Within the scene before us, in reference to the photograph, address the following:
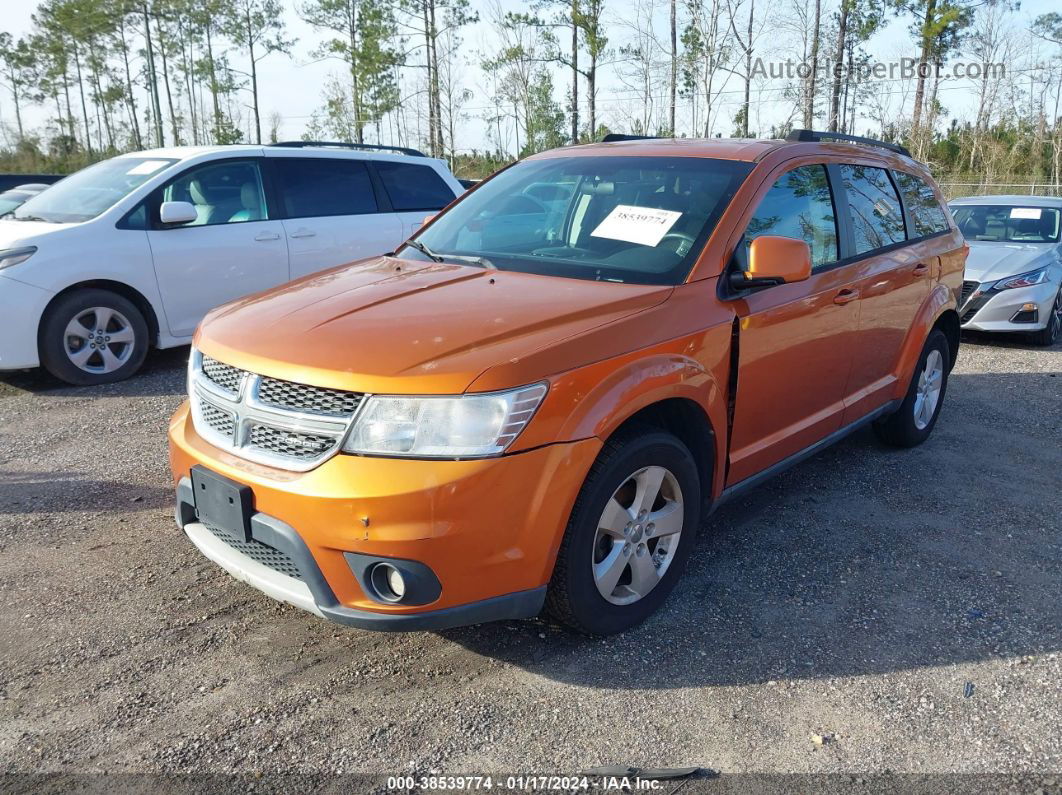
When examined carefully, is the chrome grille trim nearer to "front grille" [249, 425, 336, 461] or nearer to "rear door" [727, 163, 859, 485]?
"front grille" [249, 425, 336, 461]

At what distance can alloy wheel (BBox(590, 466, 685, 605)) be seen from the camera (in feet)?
9.65

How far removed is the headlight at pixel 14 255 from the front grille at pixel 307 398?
4297mm

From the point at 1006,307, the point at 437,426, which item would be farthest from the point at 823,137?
the point at 1006,307

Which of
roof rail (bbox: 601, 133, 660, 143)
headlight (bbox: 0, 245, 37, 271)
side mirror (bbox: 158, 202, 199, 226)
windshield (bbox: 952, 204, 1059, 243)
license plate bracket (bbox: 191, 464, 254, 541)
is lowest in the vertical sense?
license plate bracket (bbox: 191, 464, 254, 541)

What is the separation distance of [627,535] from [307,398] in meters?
1.21

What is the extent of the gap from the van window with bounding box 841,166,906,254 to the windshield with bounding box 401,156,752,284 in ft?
3.21

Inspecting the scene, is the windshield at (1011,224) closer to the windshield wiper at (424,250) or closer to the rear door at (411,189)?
the rear door at (411,189)

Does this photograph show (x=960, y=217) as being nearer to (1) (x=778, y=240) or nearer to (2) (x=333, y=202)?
(2) (x=333, y=202)

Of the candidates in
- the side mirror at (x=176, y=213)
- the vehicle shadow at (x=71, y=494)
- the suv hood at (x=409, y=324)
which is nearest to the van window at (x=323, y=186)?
the side mirror at (x=176, y=213)

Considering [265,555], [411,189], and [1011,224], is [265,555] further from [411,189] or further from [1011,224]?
[1011,224]

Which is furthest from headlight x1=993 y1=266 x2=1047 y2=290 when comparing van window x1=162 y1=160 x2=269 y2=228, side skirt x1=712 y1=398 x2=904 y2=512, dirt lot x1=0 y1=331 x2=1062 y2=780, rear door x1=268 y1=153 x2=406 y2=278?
van window x1=162 y1=160 x2=269 y2=228

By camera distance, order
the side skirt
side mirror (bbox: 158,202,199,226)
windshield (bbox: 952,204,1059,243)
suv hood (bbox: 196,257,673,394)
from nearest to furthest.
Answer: suv hood (bbox: 196,257,673,394) → the side skirt → side mirror (bbox: 158,202,199,226) → windshield (bbox: 952,204,1059,243)

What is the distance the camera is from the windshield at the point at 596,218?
339 centimetres

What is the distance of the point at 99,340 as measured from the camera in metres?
6.30
